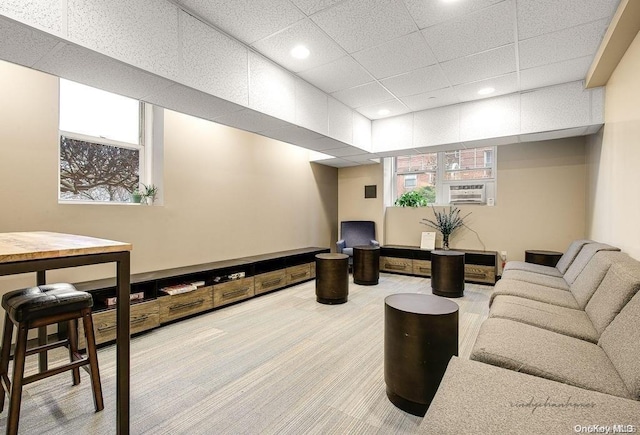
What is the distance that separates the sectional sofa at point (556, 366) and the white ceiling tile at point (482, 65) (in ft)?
6.80

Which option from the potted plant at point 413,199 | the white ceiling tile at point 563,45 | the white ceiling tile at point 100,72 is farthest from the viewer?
the potted plant at point 413,199

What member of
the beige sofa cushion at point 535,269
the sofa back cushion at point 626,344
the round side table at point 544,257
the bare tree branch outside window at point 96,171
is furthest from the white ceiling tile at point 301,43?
the round side table at point 544,257

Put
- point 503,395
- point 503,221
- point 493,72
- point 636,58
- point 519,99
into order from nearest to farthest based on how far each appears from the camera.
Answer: point 503,395 < point 636,58 < point 493,72 < point 519,99 < point 503,221

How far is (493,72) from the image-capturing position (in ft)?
11.5

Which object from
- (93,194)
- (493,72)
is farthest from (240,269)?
(493,72)

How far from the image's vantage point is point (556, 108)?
3.81 metres

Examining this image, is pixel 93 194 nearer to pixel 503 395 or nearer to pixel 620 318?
pixel 503 395

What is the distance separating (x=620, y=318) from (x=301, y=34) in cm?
299

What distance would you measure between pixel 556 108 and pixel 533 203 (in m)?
1.74

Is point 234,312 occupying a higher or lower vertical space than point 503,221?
lower

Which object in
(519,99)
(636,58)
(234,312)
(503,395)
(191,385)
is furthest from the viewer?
(519,99)

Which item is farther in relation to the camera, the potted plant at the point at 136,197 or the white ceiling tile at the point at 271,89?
the potted plant at the point at 136,197

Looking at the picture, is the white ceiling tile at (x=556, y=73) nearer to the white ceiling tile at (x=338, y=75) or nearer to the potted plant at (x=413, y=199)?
the white ceiling tile at (x=338, y=75)

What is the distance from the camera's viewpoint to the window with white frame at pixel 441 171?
5.48 metres
